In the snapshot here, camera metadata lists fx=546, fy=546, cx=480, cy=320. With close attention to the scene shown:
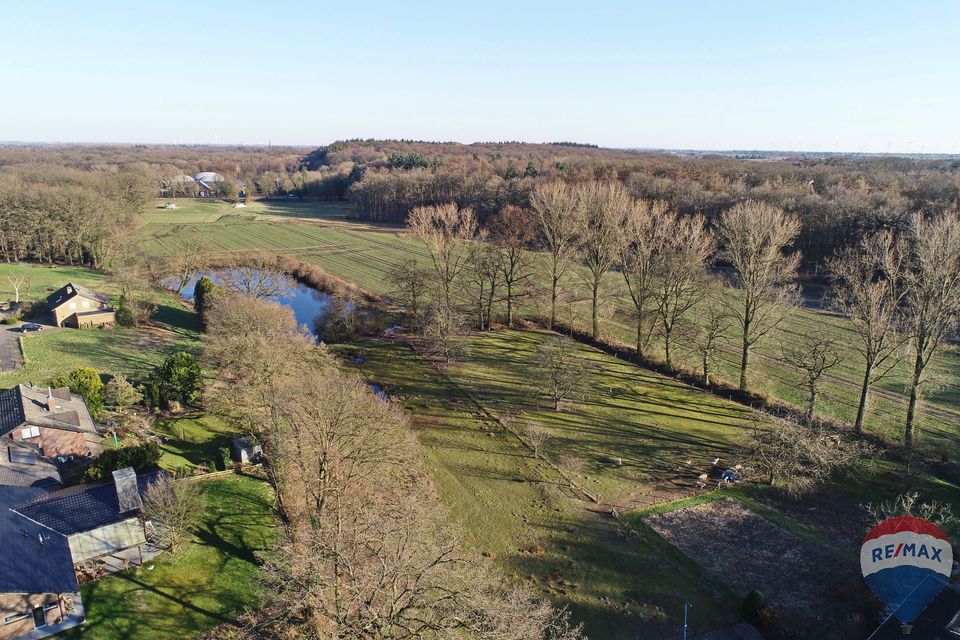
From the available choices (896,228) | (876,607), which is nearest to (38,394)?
(876,607)

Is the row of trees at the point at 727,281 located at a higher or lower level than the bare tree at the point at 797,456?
higher

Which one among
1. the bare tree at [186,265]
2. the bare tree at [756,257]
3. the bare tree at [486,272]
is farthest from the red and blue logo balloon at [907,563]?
the bare tree at [186,265]

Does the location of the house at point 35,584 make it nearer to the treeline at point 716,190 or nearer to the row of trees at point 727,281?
the row of trees at point 727,281

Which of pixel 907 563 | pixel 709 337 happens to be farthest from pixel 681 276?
pixel 907 563

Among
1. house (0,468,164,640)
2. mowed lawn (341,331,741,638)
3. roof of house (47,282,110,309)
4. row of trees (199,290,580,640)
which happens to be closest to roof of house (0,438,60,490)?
house (0,468,164,640)

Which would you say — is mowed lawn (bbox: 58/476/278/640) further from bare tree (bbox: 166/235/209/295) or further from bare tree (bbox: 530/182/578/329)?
bare tree (bbox: 166/235/209/295)

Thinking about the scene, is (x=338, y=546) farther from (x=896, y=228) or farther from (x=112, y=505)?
(x=896, y=228)

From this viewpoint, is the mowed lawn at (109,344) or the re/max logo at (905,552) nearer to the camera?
the re/max logo at (905,552)

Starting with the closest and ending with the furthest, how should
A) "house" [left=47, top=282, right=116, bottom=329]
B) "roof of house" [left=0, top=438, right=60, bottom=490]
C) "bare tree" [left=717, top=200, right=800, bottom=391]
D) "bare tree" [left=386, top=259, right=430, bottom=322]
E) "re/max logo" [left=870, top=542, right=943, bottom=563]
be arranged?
1. "re/max logo" [left=870, top=542, right=943, bottom=563]
2. "roof of house" [left=0, top=438, right=60, bottom=490]
3. "bare tree" [left=717, top=200, right=800, bottom=391]
4. "house" [left=47, top=282, right=116, bottom=329]
5. "bare tree" [left=386, top=259, right=430, bottom=322]
